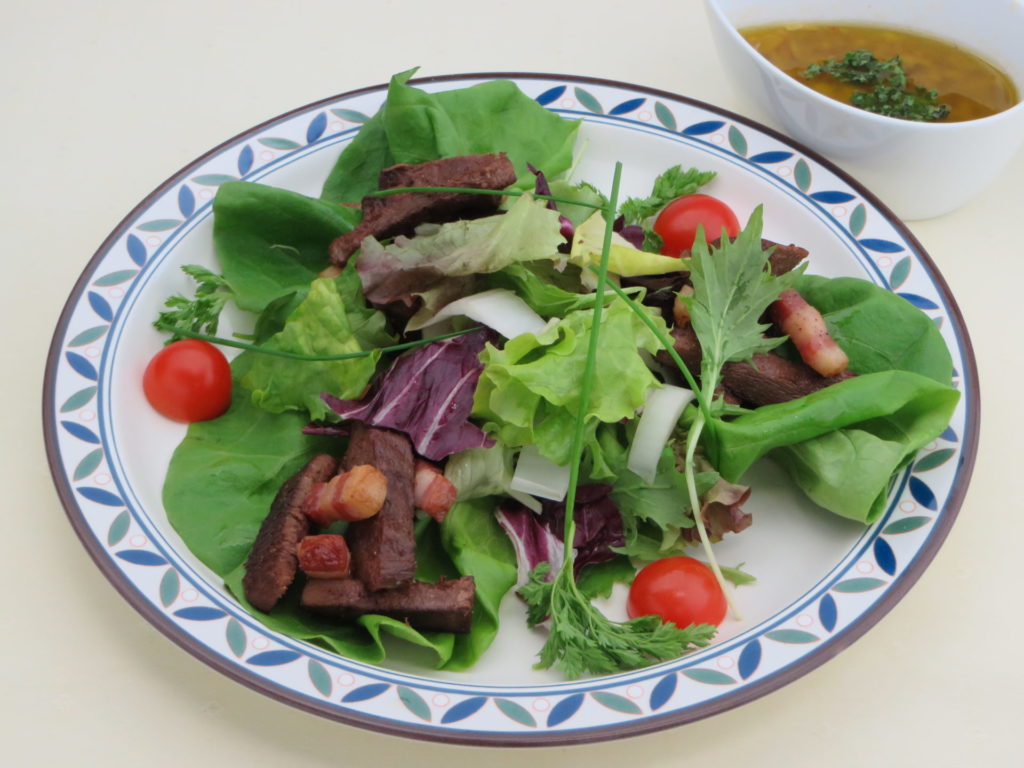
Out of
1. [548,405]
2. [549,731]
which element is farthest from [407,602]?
[548,405]

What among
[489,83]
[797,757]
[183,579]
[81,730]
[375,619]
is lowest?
[797,757]

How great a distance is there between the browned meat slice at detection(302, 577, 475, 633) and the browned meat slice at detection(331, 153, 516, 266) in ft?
3.90

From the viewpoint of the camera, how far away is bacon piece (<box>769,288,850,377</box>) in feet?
10.6

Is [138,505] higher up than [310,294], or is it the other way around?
[310,294]

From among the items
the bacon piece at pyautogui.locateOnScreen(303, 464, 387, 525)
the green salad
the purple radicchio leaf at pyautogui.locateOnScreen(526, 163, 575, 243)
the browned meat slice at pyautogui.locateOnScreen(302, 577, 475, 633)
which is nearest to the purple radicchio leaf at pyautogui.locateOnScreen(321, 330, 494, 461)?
the green salad

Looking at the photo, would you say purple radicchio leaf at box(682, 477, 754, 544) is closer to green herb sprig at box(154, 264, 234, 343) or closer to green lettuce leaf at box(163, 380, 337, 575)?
green lettuce leaf at box(163, 380, 337, 575)

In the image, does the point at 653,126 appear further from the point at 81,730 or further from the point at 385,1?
the point at 81,730

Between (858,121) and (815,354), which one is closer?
(815,354)

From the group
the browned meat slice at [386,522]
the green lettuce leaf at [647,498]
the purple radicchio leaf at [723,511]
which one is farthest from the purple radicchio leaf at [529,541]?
the purple radicchio leaf at [723,511]

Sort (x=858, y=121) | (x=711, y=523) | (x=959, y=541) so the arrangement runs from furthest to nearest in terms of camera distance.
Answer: (x=858, y=121) → (x=959, y=541) → (x=711, y=523)

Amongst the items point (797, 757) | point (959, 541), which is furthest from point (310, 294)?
point (959, 541)

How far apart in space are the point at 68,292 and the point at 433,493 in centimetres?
196

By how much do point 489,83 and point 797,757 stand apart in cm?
263

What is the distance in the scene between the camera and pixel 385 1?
531 centimetres
